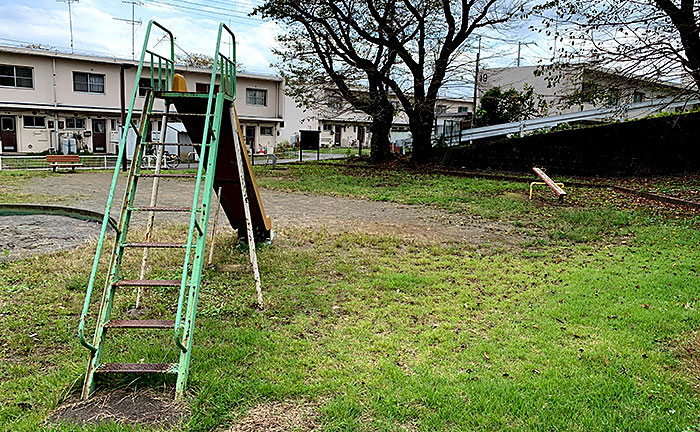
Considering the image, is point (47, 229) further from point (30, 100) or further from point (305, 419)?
point (30, 100)

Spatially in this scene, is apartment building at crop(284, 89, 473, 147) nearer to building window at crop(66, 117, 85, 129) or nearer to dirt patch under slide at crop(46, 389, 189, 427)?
building window at crop(66, 117, 85, 129)

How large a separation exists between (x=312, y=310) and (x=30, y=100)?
27.9m

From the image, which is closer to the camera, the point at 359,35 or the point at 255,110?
the point at 359,35

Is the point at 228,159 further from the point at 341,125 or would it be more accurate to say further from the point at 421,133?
the point at 341,125

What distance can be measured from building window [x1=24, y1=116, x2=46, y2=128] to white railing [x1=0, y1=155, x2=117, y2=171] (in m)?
5.06

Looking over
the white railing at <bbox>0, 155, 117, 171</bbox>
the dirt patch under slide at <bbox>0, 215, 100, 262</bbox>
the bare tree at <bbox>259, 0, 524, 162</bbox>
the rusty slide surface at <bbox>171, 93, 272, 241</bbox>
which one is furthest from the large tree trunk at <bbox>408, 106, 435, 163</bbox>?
the rusty slide surface at <bbox>171, 93, 272, 241</bbox>

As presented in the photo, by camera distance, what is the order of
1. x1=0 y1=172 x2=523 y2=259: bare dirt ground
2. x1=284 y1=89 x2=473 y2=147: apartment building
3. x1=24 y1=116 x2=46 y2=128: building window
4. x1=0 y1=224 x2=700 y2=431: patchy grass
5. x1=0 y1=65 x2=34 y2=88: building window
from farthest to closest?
x1=284 y1=89 x2=473 y2=147: apartment building < x1=24 y1=116 x2=46 y2=128: building window < x1=0 y1=65 x2=34 y2=88: building window < x1=0 y1=172 x2=523 y2=259: bare dirt ground < x1=0 y1=224 x2=700 y2=431: patchy grass

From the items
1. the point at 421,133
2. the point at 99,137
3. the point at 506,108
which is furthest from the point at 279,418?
the point at 99,137

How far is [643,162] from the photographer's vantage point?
49.8 feet

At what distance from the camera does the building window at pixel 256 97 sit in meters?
33.0

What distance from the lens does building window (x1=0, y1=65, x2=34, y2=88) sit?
26.3m

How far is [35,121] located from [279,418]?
1191 inches

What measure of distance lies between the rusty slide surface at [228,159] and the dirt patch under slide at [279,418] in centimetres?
240

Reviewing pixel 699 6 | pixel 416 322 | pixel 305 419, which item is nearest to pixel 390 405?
pixel 305 419
